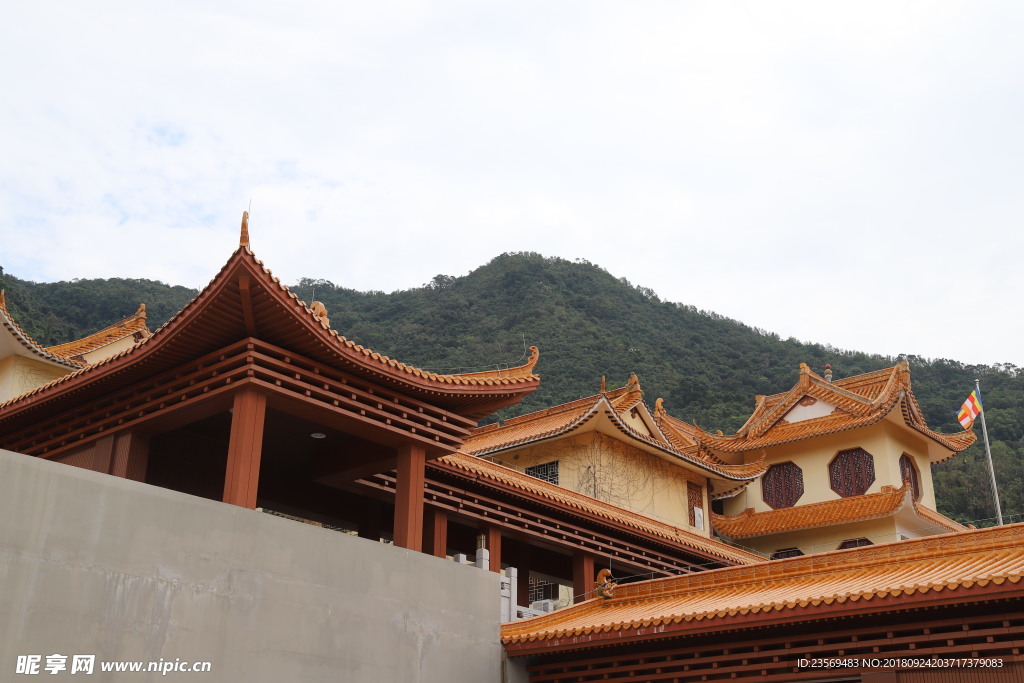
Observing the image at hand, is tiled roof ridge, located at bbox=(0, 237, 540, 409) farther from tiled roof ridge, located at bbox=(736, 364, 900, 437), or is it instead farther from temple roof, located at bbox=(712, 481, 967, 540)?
tiled roof ridge, located at bbox=(736, 364, 900, 437)

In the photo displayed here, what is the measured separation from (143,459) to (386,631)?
→ 3593 mm

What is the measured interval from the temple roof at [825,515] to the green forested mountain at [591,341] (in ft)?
64.3

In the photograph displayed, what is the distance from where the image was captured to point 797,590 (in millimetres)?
11242

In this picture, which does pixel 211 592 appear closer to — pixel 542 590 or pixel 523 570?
pixel 523 570

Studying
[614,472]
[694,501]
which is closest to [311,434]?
[614,472]

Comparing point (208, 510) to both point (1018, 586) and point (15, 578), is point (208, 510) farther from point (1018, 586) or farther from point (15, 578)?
point (1018, 586)

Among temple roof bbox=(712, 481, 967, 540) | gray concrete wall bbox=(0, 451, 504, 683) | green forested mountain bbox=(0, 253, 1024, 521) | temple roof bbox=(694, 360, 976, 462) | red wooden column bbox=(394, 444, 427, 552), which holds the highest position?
green forested mountain bbox=(0, 253, 1024, 521)

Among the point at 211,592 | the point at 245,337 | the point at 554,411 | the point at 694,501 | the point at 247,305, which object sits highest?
the point at 554,411

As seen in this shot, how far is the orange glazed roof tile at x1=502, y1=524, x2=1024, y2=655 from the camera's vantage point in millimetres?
9562

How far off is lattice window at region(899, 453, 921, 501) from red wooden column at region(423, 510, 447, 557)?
14.4 m

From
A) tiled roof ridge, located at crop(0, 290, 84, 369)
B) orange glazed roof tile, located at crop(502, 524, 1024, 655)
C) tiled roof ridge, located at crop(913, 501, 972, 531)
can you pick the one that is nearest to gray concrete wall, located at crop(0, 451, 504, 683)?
orange glazed roof tile, located at crop(502, 524, 1024, 655)

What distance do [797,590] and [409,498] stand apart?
14.9 feet

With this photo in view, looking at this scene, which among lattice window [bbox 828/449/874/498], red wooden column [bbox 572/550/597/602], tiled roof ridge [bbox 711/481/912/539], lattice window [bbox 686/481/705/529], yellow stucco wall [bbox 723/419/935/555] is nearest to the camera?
red wooden column [bbox 572/550/597/602]

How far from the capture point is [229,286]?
10383 millimetres
